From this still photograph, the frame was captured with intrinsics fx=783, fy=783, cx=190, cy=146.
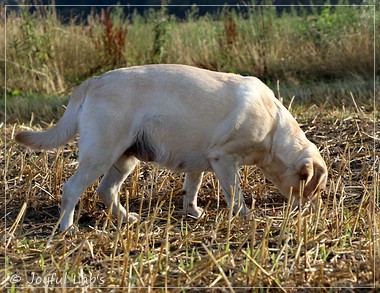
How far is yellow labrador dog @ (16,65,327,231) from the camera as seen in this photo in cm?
499

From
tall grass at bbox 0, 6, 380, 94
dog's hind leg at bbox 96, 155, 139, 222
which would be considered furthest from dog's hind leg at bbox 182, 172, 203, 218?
tall grass at bbox 0, 6, 380, 94

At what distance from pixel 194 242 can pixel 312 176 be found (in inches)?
43.9

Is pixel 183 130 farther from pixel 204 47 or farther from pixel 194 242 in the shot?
pixel 204 47

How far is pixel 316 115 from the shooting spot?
24.7 ft

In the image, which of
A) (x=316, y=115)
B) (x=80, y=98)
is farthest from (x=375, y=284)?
(x=316, y=115)

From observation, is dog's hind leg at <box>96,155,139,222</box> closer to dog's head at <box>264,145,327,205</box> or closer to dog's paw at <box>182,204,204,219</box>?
dog's paw at <box>182,204,204,219</box>

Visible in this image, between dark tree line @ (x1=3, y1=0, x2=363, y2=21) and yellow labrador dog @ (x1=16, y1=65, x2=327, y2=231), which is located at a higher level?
yellow labrador dog @ (x1=16, y1=65, x2=327, y2=231)

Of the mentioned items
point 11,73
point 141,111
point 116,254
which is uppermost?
point 141,111

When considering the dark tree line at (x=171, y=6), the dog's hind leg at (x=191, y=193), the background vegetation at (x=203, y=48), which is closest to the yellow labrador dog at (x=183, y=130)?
the dog's hind leg at (x=191, y=193)

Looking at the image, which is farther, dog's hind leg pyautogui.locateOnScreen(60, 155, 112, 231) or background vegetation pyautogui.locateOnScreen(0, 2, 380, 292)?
dog's hind leg pyautogui.locateOnScreen(60, 155, 112, 231)

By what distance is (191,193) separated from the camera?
215 inches

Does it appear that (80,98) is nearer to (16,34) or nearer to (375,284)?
(375,284)

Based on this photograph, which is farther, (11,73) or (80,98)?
(11,73)

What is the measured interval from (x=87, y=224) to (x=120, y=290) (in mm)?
1702
